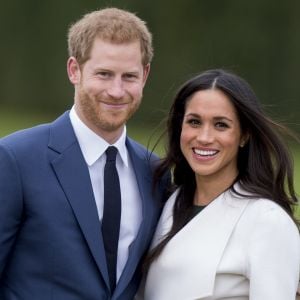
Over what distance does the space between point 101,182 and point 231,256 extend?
550mm

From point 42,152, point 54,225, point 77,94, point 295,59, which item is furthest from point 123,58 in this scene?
point 295,59

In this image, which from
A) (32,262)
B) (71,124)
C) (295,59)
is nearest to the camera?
(32,262)

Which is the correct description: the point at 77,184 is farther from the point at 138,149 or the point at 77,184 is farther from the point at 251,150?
the point at 251,150

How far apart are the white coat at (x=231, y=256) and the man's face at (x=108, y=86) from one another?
0.49m

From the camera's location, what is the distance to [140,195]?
11.9 ft

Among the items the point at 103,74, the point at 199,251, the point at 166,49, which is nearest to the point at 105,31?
the point at 103,74

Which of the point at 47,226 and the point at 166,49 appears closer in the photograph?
the point at 47,226

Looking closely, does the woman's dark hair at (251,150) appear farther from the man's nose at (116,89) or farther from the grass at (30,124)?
the grass at (30,124)

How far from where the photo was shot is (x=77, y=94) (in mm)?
3551

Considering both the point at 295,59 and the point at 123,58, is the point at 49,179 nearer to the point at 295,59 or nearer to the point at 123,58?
the point at 123,58

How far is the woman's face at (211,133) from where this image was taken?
3.54m

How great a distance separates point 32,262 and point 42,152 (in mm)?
397

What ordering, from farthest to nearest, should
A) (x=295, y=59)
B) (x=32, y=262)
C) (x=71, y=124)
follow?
(x=295, y=59), (x=71, y=124), (x=32, y=262)

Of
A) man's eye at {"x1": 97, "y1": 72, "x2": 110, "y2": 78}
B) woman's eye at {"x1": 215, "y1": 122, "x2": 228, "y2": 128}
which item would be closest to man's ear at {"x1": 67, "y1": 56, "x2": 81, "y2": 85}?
man's eye at {"x1": 97, "y1": 72, "x2": 110, "y2": 78}
